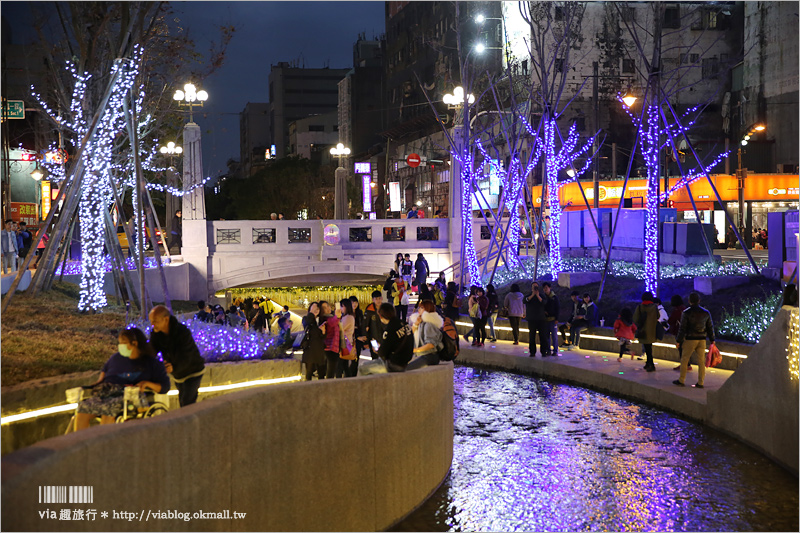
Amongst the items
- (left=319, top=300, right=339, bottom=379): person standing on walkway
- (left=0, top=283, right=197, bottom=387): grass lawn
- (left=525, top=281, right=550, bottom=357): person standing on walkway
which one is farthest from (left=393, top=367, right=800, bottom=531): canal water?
(left=0, top=283, right=197, bottom=387): grass lawn

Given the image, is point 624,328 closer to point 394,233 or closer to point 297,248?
point 297,248

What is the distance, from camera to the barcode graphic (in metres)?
4.59

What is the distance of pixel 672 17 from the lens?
55594 mm

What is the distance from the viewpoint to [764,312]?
1603 centimetres

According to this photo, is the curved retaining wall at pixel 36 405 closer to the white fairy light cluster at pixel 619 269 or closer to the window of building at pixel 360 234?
the white fairy light cluster at pixel 619 269

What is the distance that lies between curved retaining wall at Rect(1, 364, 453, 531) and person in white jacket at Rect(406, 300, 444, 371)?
1.38ft

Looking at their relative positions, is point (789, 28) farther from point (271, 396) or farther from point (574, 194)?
point (271, 396)

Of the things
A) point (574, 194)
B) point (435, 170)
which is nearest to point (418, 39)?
point (435, 170)

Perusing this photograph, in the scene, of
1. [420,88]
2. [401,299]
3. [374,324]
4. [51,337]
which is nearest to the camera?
[51,337]

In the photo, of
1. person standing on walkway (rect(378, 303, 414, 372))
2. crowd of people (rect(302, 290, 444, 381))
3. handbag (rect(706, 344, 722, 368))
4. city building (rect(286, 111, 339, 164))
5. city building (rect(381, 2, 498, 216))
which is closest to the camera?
person standing on walkway (rect(378, 303, 414, 372))

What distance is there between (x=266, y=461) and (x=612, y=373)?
32.6ft

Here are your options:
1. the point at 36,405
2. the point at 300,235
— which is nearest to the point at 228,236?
the point at 300,235

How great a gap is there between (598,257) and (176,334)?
23099 millimetres

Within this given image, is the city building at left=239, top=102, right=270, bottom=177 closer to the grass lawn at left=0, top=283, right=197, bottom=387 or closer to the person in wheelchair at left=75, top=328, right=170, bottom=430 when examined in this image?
the grass lawn at left=0, top=283, right=197, bottom=387
